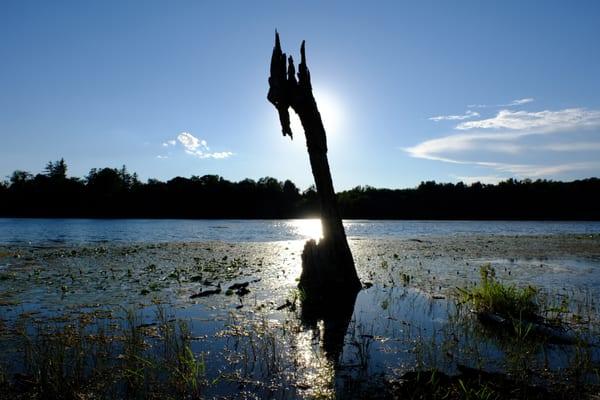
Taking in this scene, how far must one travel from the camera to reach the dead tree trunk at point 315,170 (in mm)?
14930

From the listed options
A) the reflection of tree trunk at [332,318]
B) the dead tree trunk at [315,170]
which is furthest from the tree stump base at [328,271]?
the reflection of tree trunk at [332,318]

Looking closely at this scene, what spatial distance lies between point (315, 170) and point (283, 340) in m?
7.78

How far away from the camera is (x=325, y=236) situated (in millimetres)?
15281

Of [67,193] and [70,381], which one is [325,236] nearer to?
[70,381]

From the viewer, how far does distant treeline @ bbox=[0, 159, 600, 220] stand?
424 feet

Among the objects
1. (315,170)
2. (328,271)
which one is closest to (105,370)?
(328,271)

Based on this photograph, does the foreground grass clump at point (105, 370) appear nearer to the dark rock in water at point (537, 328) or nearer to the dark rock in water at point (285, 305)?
the dark rock in water at point (285, 305)

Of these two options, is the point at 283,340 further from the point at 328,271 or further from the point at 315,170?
the point at 315,170

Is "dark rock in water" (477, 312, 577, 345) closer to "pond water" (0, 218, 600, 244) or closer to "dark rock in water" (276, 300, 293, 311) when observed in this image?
"dark rock in water" (276, 300, 293, 311)

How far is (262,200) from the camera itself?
15038 centimetres

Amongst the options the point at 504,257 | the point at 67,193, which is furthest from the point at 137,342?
the point at 67,193

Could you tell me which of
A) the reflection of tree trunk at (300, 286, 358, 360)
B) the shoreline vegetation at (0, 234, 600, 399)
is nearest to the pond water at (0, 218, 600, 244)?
the shoreline vegetation at (0, 234, 600, 399)

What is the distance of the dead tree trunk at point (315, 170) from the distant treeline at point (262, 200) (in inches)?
5134

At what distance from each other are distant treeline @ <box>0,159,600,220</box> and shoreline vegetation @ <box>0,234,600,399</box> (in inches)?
4998
